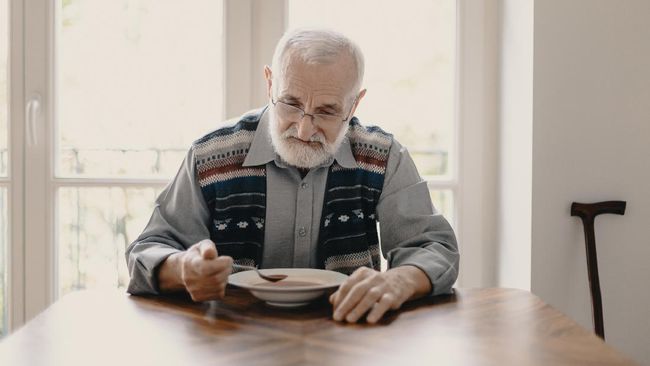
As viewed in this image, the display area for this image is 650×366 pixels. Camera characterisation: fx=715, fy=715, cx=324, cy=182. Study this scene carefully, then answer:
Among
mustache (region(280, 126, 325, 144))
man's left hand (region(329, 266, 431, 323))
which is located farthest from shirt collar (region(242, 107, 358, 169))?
man's left hand (region(329, 266, 431, 323))

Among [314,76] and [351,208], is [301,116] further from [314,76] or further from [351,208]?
[351,208]

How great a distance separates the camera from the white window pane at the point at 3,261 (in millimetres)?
2828

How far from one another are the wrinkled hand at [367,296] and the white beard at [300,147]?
45 cm

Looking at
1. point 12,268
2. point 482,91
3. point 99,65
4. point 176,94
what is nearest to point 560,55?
point 482,91

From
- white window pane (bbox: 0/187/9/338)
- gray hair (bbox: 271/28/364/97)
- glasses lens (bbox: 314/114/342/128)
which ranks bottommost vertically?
white window pane (bbox: 0/187/9/338)

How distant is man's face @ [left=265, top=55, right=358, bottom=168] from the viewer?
1724mm

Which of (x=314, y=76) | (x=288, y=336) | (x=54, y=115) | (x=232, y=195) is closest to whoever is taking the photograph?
(x=288, y=336)

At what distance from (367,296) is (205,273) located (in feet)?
1.02

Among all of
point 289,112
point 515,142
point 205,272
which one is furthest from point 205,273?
point 515,142

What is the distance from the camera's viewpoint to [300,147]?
178 centimetres

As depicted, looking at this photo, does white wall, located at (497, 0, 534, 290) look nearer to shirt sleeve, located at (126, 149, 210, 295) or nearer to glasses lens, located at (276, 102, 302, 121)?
glasses lens, located at (276, 102, 302, 121)

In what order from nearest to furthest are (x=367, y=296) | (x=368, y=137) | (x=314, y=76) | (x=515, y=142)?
(x=367, y=296)
(x=314, y=76)
(x=368, y=137)
(x=515, y=142)

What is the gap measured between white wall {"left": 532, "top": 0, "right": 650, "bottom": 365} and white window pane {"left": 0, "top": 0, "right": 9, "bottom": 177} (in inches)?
78.5

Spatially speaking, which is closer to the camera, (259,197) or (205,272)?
(205,272)
